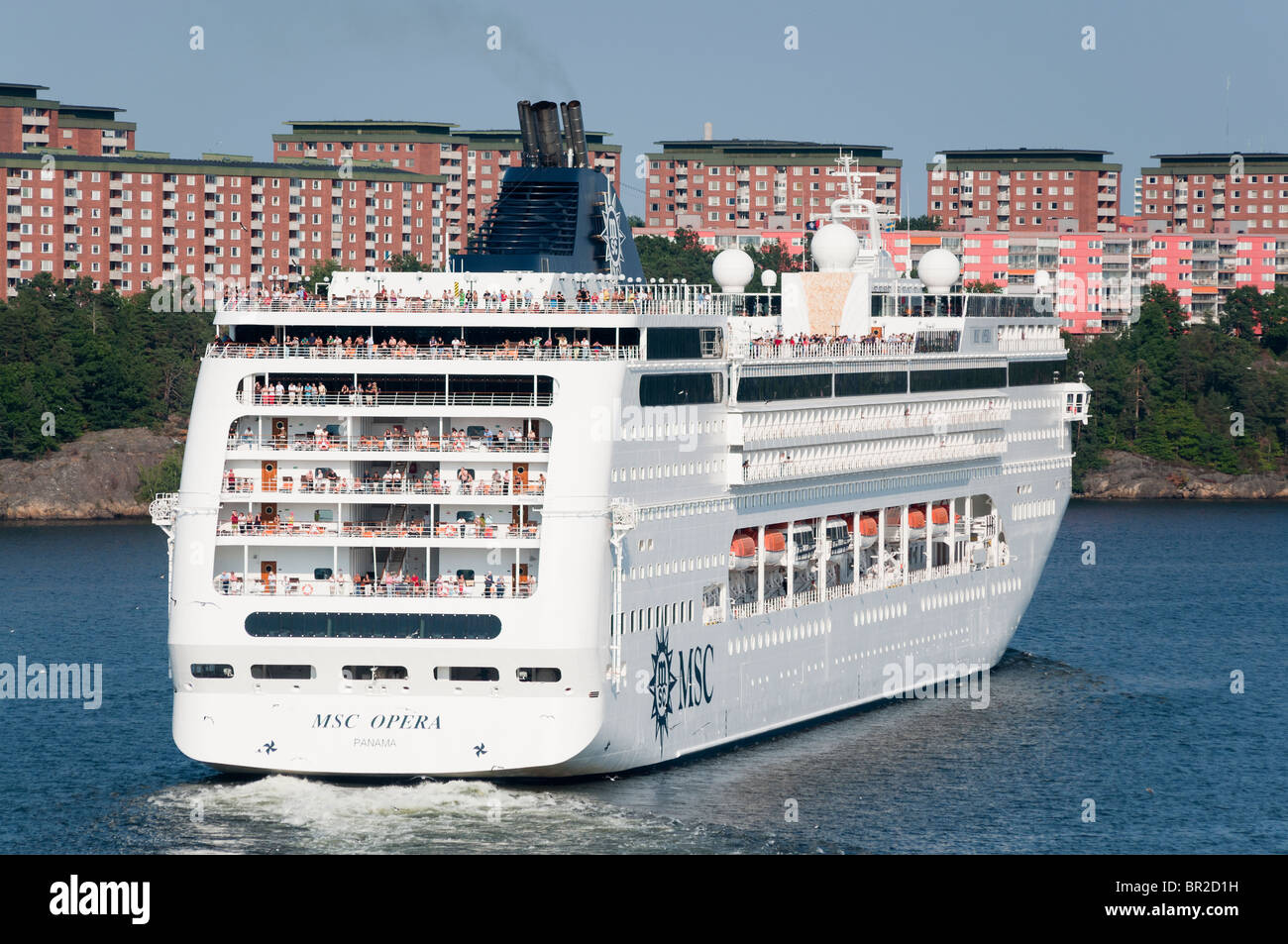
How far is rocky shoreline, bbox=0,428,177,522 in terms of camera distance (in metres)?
102

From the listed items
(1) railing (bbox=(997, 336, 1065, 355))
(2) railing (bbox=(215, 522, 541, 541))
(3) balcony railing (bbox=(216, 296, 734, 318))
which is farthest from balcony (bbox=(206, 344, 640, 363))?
(1) railing (bbox=(997, 336, 1065, 355))

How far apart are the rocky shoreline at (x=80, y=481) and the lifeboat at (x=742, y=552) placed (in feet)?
189

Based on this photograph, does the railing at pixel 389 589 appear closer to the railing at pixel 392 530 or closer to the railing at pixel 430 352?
the railing at pixel 392 530

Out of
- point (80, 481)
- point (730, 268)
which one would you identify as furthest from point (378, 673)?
point (80, 481)

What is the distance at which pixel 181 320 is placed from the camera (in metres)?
118

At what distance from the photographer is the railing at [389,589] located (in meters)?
41.2

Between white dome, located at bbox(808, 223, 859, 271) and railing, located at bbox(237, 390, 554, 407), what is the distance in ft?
60.4

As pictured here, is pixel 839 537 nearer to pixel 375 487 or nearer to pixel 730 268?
pixel 730 268

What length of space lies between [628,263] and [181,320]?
70446 millimetres

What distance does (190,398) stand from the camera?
114250 millimetres

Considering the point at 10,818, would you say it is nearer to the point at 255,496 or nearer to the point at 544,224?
the point at 255,496

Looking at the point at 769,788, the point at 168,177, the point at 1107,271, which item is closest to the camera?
the point at 769,788

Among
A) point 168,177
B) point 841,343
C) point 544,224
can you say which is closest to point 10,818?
point 544,224

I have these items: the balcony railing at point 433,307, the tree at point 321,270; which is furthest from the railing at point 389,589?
the tree at point 321,270
